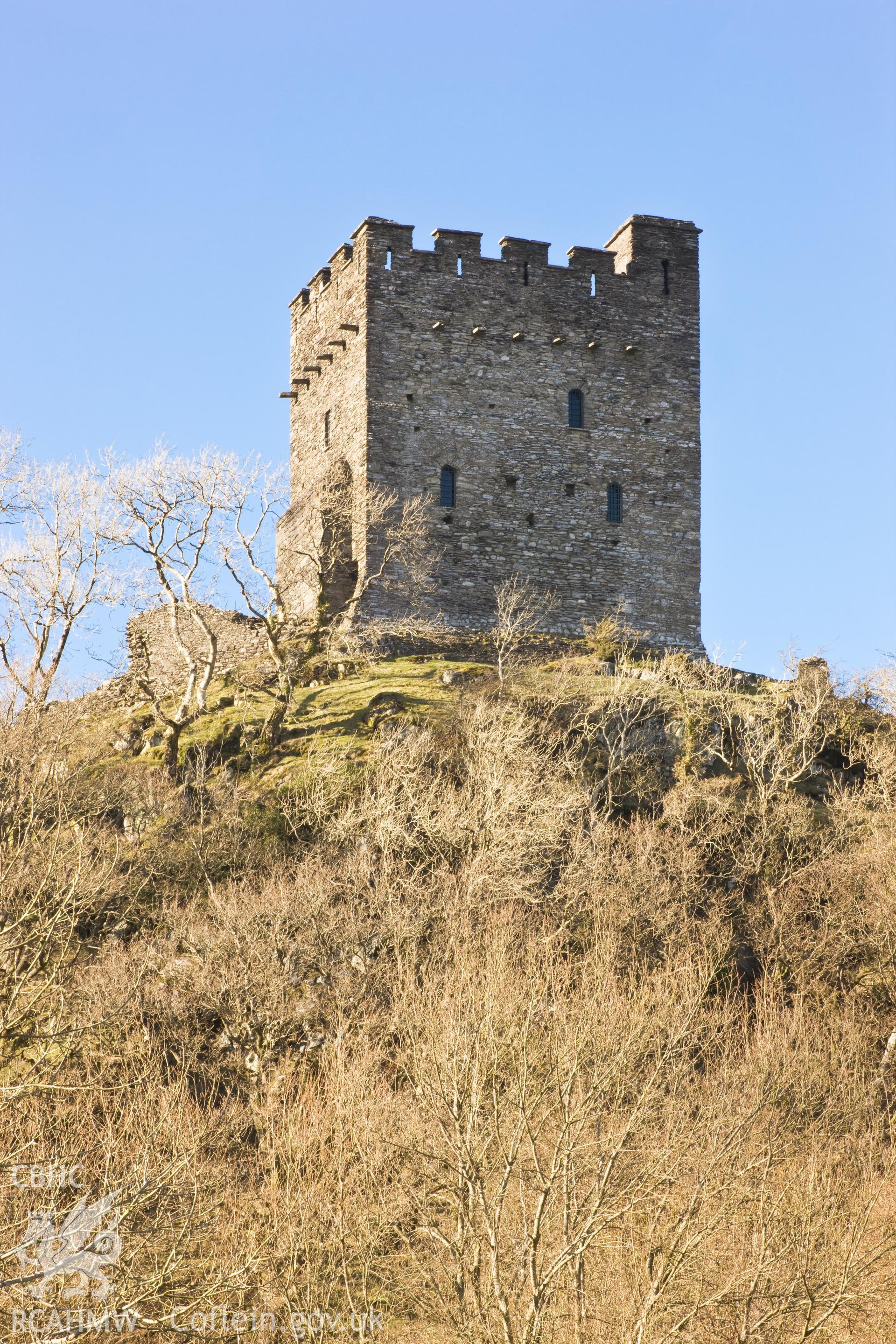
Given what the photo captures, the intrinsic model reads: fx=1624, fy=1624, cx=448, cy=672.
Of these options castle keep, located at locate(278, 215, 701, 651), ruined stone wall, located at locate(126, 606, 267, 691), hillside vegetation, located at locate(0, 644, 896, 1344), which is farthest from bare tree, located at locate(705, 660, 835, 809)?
ruined stone wall, located at locate(126, 606, 267, 691)

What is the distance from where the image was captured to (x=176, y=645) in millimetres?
43656

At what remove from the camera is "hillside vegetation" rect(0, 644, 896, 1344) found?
20031 mm

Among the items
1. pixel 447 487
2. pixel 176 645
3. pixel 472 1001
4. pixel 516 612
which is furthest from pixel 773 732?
A: pixel 176 645

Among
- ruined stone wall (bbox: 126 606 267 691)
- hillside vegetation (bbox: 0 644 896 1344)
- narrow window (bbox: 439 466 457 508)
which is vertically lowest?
hillside vegetation (bbox: 0 644 896 1344)

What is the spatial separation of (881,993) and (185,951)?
12.7 metres

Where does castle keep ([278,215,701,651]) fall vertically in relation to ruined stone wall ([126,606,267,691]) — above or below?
above

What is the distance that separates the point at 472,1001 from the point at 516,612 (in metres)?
19.5

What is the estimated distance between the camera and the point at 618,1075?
21.4m

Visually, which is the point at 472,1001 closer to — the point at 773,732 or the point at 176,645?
the point at 773,732

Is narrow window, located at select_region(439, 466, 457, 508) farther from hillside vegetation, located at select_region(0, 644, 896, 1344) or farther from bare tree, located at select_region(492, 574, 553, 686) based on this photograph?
hillside vegetation, located at select_region(0, 644, 896, 1344)

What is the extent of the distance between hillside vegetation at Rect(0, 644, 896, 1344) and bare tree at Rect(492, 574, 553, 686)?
117cm

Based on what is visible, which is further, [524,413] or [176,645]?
[176,645]

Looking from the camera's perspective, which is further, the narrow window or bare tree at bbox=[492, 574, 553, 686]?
the narrow window

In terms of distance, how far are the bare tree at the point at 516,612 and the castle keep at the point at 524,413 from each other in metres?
0.27
